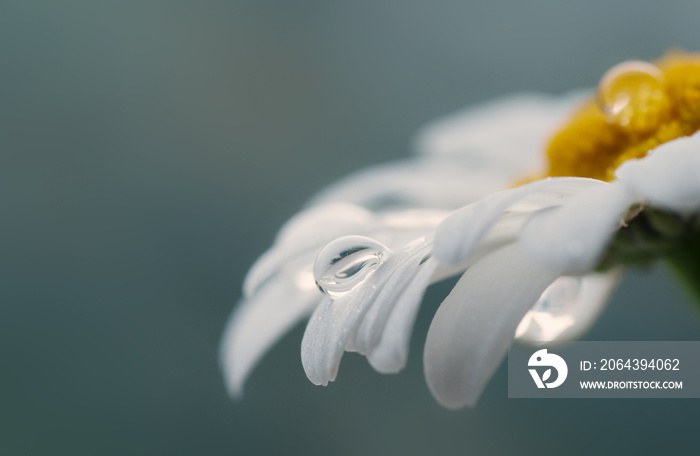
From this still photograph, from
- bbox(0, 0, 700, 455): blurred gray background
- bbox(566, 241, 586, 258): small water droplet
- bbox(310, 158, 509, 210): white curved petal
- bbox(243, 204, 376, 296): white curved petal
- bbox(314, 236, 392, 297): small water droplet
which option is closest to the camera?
bbox(566, 241, 586, 258): small water droplet

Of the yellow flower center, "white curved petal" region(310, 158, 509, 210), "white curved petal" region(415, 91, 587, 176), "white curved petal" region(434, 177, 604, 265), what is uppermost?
"white curved petal" region(415, 91, 587, 176)

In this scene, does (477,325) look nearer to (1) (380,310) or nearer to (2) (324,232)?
(1) (380,310)

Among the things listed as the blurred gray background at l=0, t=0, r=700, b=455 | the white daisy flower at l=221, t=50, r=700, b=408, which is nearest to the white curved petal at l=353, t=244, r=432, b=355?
the white daisy flower at l=221, t=50, r=700, b=408

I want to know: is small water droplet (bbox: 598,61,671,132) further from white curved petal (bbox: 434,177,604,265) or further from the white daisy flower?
white curved petal (bbox: 434,177,604,265)

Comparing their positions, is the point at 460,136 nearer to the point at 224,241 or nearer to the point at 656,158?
the point at 656,158

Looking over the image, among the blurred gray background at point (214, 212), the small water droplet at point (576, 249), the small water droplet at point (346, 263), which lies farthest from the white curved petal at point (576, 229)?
the blurred gray background at point (214, 212)

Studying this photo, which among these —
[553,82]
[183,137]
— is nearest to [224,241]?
[183,137]
